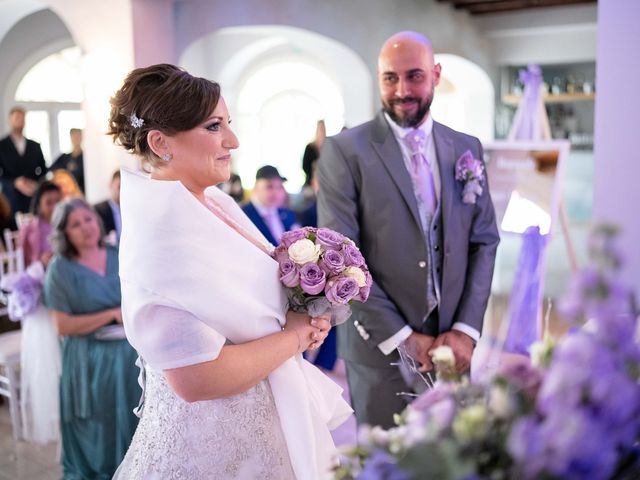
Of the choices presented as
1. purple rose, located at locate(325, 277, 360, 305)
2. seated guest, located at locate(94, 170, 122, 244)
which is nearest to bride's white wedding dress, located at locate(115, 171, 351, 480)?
purple rose, located at locate(325, 277, 360, 305)

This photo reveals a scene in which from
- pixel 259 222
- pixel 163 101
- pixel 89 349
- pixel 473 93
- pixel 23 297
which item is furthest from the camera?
pixel 473 93

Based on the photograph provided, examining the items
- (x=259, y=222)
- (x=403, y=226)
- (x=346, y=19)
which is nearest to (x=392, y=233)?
(x=403, y=226)

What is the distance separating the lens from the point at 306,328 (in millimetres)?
1885

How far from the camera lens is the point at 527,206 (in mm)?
6281

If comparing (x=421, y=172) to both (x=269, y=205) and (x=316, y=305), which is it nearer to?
(x=316, y=305)

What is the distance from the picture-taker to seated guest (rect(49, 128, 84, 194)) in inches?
343

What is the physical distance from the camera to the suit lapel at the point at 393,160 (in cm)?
273

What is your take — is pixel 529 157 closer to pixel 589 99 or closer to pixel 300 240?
pixel 300 240

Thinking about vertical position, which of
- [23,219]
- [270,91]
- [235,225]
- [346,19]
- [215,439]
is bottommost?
[215,439]

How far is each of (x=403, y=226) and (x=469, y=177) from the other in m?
0.29

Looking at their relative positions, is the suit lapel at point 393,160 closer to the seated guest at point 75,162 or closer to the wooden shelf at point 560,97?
the seated guest at point 75,162

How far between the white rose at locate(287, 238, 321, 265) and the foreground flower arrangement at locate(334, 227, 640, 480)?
953 mm

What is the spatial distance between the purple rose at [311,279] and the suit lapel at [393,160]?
938mm

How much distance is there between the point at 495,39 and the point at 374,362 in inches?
397
